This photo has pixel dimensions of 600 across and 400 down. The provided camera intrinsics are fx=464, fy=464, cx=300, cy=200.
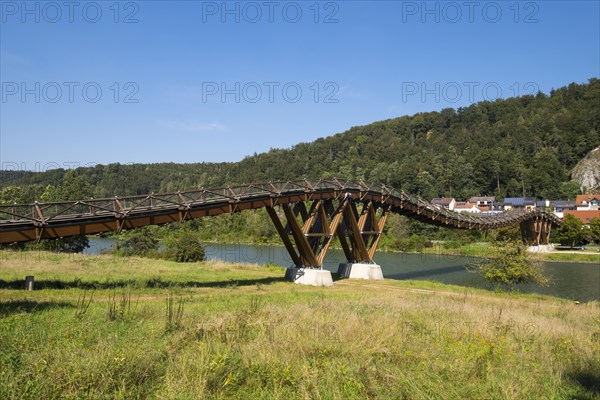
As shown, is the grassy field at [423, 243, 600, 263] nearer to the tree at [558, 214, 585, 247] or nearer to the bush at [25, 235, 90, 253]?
the tree at [558, 214, 585, 247]

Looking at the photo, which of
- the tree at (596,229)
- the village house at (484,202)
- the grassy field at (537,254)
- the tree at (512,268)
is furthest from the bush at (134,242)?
the village house at (484,202)

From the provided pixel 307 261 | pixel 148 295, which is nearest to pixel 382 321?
pixel 148 295

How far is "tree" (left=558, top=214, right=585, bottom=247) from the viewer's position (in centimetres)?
8150

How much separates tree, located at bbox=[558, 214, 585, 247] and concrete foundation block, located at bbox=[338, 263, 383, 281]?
5990 centimetres

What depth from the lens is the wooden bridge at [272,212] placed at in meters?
20.1

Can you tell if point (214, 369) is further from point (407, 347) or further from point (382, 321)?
point (382, 321)

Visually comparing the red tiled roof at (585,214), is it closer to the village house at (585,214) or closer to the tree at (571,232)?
the village house at (585,214)

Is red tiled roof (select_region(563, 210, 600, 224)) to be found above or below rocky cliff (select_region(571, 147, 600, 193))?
below

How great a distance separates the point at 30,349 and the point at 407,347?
24.5 feet

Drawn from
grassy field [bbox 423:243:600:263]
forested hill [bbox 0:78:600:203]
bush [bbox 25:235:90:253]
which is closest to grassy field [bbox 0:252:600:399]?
bush [bbox 25:235:90:253]

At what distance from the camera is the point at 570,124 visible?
6097 inches

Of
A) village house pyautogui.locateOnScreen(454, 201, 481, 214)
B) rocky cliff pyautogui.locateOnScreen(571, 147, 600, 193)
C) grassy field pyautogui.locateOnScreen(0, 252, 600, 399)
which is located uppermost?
rocky cliff pyautogui.locateOnScreen(571, 147, 600, 193)

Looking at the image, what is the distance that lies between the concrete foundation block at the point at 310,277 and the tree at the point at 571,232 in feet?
221

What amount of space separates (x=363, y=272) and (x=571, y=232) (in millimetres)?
60961
